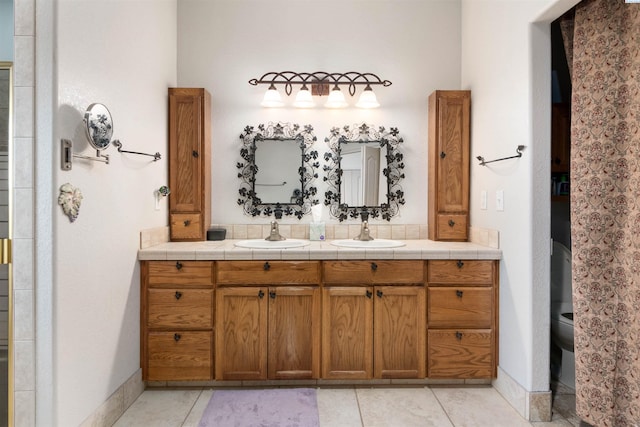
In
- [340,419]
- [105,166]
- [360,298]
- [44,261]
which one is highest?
[105,166]

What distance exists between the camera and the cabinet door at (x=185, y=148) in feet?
9.18

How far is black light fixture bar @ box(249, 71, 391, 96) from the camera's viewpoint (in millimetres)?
2953

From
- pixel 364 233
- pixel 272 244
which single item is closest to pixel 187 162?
pixel 272 244

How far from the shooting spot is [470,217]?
2.85 m

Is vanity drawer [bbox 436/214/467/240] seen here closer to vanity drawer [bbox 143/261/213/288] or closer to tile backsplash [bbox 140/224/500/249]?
tile backsplash [bbox 140/224/500/249]

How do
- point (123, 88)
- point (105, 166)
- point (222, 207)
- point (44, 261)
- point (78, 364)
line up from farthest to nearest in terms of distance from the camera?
point (222, 207) < point (123, 88) < point (105, 166) < point (78, 364) < point (44, 261)

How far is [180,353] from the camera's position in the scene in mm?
2371

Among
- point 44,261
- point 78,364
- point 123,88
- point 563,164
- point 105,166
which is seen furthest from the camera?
point 563,164

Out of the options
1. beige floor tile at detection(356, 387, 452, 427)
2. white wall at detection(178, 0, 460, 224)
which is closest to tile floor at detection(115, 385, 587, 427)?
beige floor tile at detection(356, 387, 452, 427)

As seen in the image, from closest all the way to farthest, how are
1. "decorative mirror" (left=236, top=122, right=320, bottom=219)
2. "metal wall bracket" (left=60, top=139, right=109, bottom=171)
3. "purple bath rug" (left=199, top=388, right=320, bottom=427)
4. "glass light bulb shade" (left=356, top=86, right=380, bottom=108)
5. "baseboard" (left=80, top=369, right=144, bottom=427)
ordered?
"metal wall bracket" (left=60, top=139, right=109, bottom=171)
"baseboard" (left=80, top=369, right=144, bottom=427)
"purple bath rug" (left=199, top=388, right=320, bottom=427)
"glass light bulb shade" (left=356, top=86, right=380, bottom=108)
"decorative mirror" (left=236, top=122, right=320, bottom=219)

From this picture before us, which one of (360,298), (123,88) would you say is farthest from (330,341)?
(123,88)

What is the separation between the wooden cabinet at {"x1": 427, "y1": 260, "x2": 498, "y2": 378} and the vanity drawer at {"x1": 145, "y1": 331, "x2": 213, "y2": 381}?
1349 millimetres

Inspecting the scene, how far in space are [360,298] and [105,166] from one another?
61.6 inches

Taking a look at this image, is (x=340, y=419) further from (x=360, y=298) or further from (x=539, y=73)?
(x=539, y=73)
